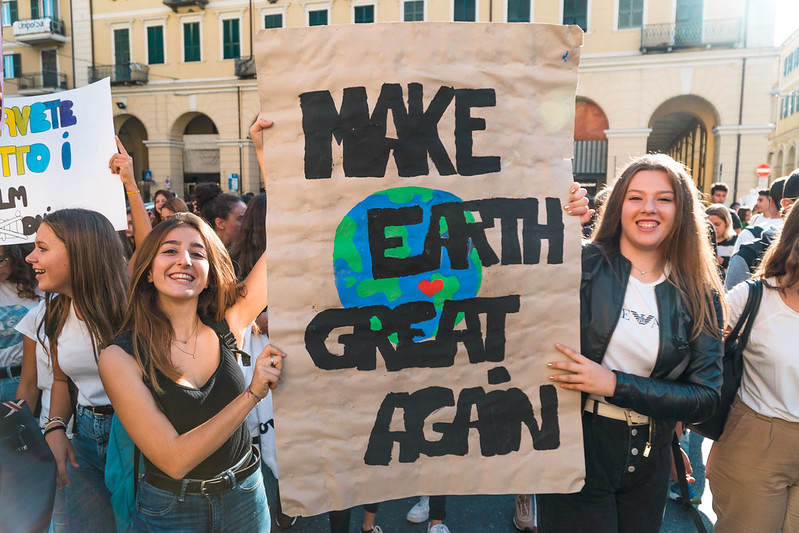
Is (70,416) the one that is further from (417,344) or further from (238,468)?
(417,344)

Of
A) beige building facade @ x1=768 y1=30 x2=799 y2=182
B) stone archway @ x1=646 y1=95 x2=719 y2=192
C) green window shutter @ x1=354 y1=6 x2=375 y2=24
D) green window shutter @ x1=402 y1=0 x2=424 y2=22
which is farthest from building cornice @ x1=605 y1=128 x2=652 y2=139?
beige building facade @ x1=768 y1=30 x2=799 y2=182

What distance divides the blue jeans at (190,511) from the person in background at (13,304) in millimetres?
1354

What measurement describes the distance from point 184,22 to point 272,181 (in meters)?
25.5

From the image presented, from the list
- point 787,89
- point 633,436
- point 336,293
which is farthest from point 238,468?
point 787,89

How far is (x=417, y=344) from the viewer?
5.43ft

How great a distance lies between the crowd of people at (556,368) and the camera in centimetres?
168

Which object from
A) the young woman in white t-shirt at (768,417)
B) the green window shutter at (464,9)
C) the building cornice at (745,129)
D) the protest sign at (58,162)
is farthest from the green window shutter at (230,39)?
the young woman in white t-shirt at (768,417)

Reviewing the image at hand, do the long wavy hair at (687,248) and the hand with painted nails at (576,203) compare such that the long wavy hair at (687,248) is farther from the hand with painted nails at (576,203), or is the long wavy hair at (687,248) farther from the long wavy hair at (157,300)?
the long wavy hair at (157,300)

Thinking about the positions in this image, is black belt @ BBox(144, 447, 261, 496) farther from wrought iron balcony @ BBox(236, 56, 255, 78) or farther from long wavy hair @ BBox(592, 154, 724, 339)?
wrought iron balcony @ BBox(236, 56, 255, 78)

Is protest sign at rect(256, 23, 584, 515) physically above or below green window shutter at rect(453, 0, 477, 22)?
below

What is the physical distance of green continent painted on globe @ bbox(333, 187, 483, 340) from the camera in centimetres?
161

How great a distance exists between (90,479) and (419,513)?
1.79 m

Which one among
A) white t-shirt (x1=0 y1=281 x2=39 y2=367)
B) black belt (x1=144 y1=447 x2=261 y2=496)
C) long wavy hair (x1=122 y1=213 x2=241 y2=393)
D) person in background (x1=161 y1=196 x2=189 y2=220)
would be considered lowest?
black belt (x1=144 y1=447 x2=261 y2=496)

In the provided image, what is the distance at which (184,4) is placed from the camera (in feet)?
75.1
